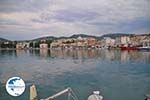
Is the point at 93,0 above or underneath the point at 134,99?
above

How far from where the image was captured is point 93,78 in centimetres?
622

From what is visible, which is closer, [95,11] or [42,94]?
[95,11]

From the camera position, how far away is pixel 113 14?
14.8 feet

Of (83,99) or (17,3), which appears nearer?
(17,3)

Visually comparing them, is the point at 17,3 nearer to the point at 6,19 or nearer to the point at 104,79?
the point at 6,19

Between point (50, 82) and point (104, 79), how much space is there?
4.50ft

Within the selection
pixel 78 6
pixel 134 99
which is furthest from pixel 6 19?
pixel 134 99

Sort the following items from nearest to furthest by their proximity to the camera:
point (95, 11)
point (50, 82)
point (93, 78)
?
point (95, 11), point (50, 82), point (93, 78)

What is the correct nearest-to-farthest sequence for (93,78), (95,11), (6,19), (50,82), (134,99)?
(6,19) → (95,11) → (134,99) → (50,82) → (93,78)

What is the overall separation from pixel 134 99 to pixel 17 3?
8.44 ft

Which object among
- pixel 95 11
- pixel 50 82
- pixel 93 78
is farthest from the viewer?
pixel 93 78

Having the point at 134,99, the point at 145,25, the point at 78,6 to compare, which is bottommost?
the point at 134,99

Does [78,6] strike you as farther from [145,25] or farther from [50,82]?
[50,82]

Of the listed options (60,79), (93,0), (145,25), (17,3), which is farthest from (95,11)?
(60,79)
